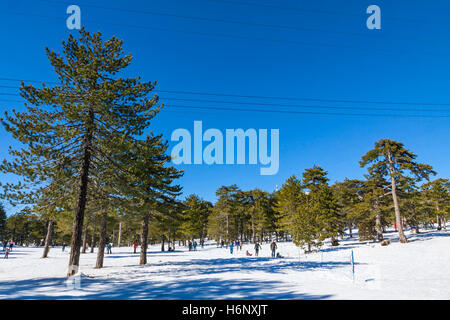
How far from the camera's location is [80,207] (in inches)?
531

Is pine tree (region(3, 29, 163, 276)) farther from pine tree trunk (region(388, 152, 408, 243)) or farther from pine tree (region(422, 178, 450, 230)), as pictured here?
pine tree (region(422, 178, 450, 230))

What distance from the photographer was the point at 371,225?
37.8 m

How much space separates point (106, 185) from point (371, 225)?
125ft

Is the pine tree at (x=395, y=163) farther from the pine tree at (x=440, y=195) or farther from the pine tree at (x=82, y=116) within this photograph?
the pine tree at (x=82, y=116)

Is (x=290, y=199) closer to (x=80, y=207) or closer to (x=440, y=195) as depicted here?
(x=440, y=195)

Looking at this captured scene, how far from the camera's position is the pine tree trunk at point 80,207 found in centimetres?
1316

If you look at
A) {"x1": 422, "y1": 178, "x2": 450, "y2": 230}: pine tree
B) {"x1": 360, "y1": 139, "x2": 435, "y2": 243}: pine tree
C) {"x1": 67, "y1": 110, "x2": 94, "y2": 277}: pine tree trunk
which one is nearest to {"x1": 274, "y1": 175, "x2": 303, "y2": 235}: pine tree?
{"x1": 360, "y1": 139, "x2": 435, "y2": 243}: pine tree

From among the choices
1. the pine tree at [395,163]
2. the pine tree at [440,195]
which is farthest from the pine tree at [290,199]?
the pine tree at [440,195]

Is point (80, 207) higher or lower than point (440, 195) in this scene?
lower

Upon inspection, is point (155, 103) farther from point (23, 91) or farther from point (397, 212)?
point (397, 212)

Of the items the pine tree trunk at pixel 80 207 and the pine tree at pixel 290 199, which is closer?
the pine tree trunk at pixel 80 207

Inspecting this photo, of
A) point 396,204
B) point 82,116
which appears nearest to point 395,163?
point 396,204

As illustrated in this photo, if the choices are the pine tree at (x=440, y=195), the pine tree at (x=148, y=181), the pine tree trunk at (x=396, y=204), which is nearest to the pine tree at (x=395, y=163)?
the pine tree trunk at (x=396, y=204)

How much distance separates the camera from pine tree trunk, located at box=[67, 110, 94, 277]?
13.2m
